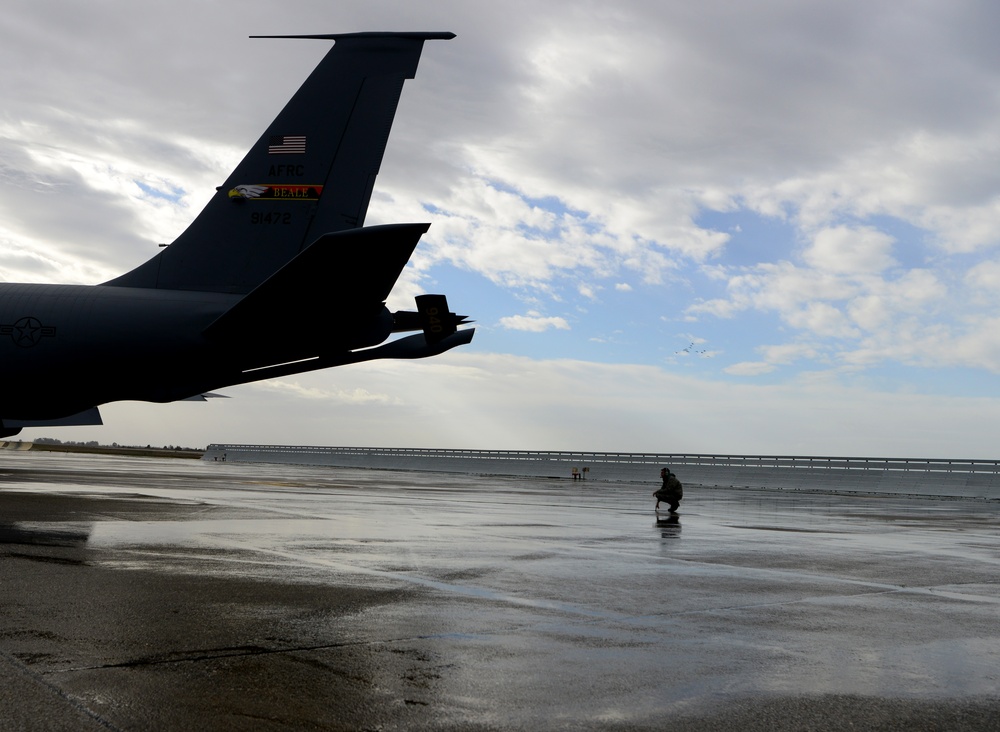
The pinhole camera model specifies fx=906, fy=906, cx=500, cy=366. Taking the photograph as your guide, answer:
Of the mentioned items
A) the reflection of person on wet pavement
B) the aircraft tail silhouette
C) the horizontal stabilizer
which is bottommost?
the reflection of person on wet pavement

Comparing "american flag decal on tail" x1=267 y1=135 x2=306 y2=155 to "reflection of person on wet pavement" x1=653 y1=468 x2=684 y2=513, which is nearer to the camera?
"american flag decal on tail" x1=267 y1=135 x2=306 y2=155

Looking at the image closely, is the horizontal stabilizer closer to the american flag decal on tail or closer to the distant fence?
the american flag decal on tail

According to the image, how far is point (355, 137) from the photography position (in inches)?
542

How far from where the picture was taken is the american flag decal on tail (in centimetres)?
→ 1395

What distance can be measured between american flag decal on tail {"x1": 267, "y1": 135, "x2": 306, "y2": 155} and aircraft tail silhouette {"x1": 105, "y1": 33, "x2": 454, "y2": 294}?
0.05 ft

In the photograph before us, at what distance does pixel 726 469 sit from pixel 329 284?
38324 millimetres

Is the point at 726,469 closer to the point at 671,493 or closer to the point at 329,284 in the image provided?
the point at 671,493

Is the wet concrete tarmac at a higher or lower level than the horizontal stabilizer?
lower

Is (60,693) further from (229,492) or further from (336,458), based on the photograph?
(336,458)

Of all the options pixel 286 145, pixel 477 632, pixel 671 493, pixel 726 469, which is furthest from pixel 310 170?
pixel 726 469

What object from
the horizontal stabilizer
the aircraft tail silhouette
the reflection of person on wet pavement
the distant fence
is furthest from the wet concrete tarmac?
the distant fence

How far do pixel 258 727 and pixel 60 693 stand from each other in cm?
110

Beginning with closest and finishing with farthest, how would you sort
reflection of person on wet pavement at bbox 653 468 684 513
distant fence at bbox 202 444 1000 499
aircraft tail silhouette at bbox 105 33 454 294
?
aircraft tail silhouette at bbox 105 33 454 294 < reflection of person on wet pavement at bbox 653 468 684 513 < distant fence at bbox 202 444 1000 499

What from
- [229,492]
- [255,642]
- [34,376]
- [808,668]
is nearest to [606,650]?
[808,668]
